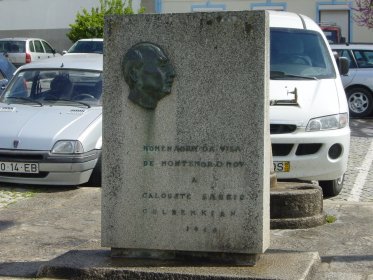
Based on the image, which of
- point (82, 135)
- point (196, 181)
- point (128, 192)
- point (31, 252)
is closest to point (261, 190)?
point (196, 181)

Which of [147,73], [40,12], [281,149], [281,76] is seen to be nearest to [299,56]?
[281,76]

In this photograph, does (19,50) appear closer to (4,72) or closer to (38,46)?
(38,46)

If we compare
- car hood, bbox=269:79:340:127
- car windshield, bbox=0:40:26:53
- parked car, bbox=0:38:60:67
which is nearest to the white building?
parked car, bbox=0:38:60:67

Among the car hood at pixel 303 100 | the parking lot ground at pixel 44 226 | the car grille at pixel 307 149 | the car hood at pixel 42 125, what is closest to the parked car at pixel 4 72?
the car hood at pixel 42 125

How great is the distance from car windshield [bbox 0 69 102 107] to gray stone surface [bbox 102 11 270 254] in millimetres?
4717

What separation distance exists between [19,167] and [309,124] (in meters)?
3.29

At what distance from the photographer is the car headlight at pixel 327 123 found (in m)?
9.48

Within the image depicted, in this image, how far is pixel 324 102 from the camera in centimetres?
970

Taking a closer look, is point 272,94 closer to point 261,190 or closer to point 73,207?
point 73,207

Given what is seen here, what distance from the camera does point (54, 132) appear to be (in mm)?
9875

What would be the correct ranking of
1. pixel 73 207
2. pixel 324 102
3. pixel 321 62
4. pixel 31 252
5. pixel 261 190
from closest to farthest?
1. pixel 261 190
2. pixel 31 252
3. pixel 73 207
4. pixel 324 102
5. pixel 321 62

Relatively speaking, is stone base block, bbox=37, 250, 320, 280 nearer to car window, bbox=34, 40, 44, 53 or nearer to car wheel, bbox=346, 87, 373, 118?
car wheel, bbox=346, 87, 373, 118

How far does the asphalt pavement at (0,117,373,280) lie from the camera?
6.49m

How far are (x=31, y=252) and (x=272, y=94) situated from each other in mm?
3706
